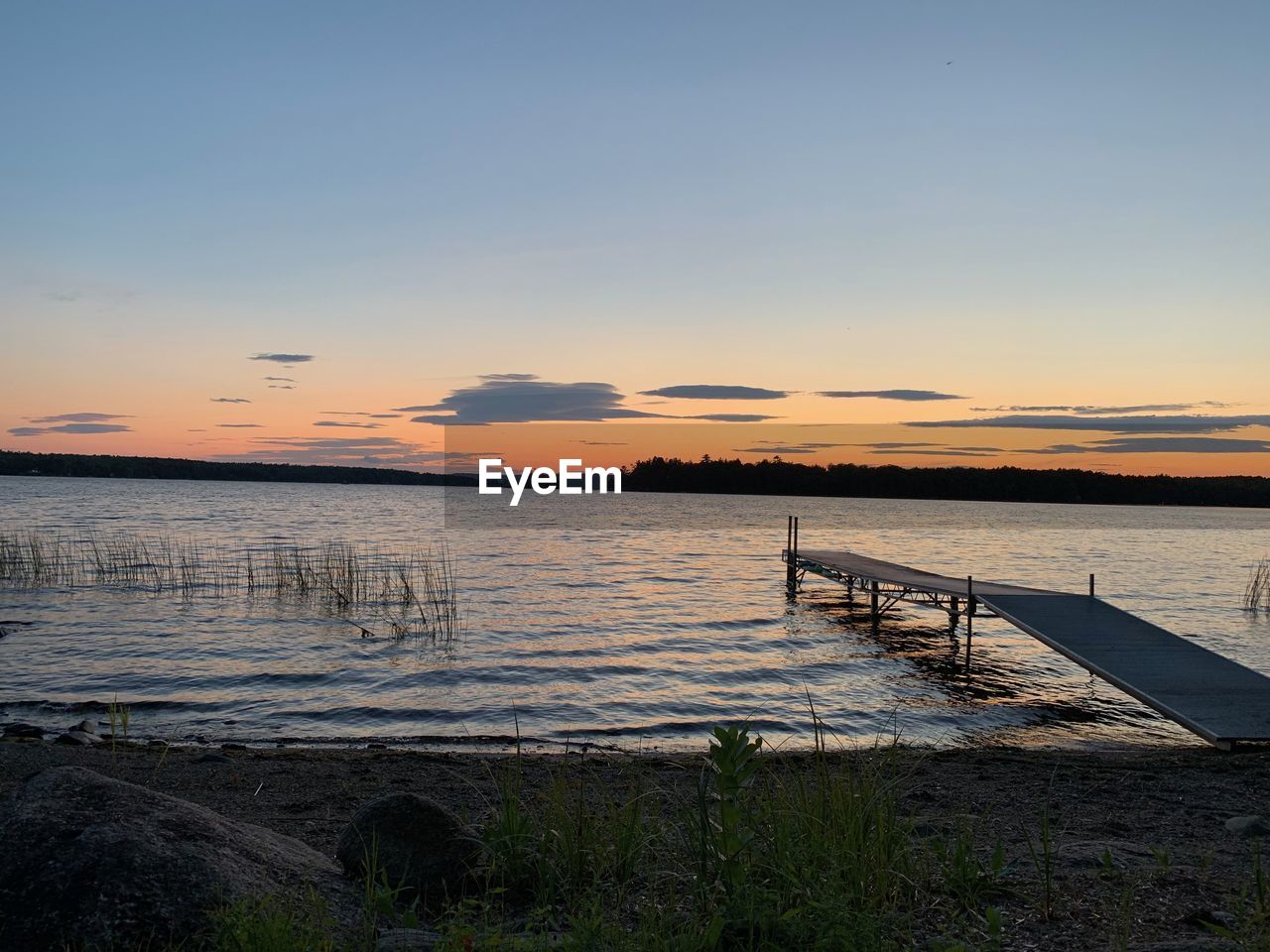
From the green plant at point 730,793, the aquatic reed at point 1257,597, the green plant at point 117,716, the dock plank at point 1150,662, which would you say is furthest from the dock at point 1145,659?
the green plant at point 117,716

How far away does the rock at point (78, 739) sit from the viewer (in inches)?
420

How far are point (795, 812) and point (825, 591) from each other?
1088 inches

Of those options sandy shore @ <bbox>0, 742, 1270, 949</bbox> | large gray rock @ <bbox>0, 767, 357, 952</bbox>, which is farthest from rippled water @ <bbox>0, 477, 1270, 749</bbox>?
large gray rock @ <bbox>0, 767, 357, 952</bbox>

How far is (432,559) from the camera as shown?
37.0 m

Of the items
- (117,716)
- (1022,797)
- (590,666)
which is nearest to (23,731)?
(117,716)

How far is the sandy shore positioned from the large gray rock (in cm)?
119

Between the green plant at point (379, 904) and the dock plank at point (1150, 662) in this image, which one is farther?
the dock plank at point (1150, 662)

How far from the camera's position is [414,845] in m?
4.69

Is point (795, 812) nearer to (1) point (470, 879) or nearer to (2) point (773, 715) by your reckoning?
(1) point (470, 879)

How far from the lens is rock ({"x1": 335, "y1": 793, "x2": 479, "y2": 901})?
459cm

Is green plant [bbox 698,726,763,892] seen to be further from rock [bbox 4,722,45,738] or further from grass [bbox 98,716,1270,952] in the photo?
rock [bbox 4,722,45,738]

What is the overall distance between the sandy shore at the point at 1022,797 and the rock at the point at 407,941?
1.34 metres

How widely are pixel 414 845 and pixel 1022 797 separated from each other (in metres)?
6.35

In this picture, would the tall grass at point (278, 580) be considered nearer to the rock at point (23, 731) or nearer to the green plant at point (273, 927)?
the rock at point (23, 731)
